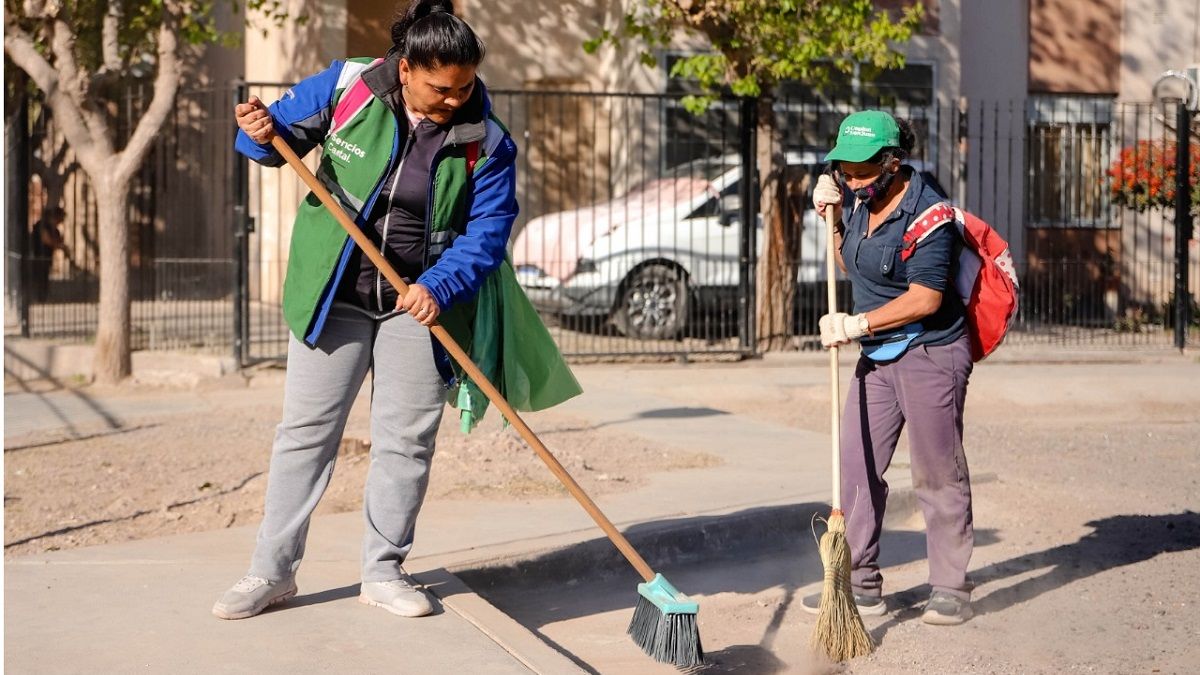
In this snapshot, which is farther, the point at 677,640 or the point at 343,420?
the point at 343,420

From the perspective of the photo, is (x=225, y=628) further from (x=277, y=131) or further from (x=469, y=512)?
(x=469, y=512)

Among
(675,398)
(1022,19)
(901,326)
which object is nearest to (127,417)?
(675,398)

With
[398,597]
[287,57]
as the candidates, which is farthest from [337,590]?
[287,57]

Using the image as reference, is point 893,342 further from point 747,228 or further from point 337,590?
point 747,228

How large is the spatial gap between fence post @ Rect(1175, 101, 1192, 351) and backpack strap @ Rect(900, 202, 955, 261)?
10248 mm

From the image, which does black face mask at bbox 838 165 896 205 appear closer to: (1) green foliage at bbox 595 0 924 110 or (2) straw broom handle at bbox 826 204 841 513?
(2) straw broom handle at bbox 826 204 841 513

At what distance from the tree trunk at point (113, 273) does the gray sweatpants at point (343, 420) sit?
773cm

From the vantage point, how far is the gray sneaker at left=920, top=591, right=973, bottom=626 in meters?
5.39

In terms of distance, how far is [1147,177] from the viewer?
50.2 feet

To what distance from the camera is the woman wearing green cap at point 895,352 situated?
5.16 m

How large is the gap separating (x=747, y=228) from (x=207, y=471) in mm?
6551

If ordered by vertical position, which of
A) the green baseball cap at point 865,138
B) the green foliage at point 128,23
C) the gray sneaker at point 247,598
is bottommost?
the gray sneaker at point 247,598

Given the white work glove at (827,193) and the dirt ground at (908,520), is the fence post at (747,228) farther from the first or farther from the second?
the white work glove at (827,193)

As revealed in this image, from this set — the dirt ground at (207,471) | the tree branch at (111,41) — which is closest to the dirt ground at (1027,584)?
the dirt ground at (207,471)
